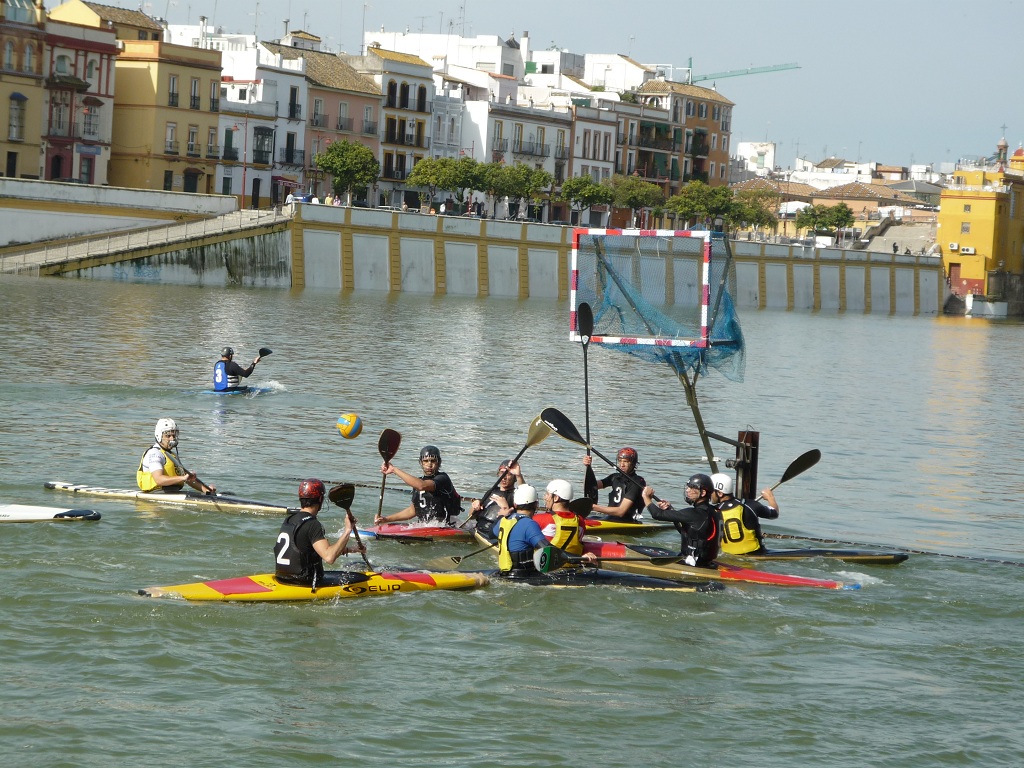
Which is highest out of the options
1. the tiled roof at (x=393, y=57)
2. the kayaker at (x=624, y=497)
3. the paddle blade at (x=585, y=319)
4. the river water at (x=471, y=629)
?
the tiled roof at (x=393, y=57)

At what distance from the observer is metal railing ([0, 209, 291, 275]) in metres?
61.2

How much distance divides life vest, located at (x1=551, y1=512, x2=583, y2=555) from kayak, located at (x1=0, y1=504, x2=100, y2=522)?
578cm

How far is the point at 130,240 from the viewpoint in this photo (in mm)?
64062

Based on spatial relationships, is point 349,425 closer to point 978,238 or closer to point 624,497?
point 624,497

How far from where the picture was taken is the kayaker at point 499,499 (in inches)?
683

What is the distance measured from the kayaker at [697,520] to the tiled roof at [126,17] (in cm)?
7638

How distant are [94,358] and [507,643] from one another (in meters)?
24.3

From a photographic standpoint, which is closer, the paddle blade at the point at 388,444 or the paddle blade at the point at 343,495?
the paddle blade at the point at 343,495

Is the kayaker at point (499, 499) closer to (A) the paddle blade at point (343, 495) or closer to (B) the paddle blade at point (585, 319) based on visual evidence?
(A) the paddle blade at point (343, 495)

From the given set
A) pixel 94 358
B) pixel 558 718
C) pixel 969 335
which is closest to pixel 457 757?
pixel 558 718

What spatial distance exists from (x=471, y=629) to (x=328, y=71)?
82003 millimetres

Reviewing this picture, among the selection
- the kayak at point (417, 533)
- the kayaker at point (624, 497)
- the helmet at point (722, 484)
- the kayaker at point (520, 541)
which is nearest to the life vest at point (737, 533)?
the helmet at point (722, 484)

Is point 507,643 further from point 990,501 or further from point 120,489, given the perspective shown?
point 990,501

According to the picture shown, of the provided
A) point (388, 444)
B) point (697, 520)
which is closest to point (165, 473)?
point (388, 444)
